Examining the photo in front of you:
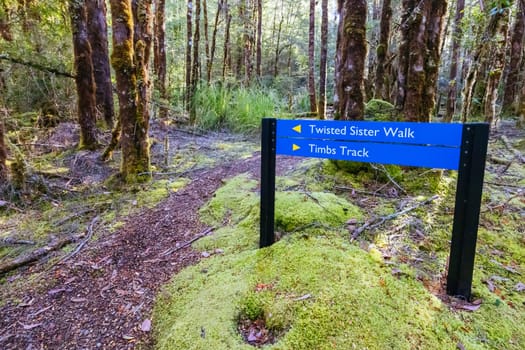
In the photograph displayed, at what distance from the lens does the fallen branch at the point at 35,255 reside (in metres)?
2.88

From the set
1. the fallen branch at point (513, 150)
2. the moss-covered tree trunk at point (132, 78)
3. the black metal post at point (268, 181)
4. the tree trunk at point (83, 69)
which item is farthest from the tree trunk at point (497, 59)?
the tree trunk at point (83, 69)

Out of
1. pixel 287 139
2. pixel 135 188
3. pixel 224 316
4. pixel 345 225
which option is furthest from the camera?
pixel 135 188

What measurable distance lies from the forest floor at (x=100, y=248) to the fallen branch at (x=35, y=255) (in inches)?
1.4

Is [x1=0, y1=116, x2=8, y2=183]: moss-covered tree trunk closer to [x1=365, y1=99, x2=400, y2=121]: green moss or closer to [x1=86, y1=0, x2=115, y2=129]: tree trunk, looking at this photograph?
[x1=86, y1=0, x2=115, y2=129]: tree trunk

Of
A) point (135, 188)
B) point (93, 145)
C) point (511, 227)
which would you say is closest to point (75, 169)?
point (93, 145)

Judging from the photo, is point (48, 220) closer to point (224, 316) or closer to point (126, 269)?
point (126, 269)

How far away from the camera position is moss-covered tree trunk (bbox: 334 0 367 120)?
388cm

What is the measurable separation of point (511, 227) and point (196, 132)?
752 cm

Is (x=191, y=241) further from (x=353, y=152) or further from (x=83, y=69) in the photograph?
(x=83, y=69)

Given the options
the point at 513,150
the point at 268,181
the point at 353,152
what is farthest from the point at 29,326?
the point at 513,150

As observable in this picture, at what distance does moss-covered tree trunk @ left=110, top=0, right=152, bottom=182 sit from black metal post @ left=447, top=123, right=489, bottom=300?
415 centimetres

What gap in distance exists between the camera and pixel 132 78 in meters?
4.42

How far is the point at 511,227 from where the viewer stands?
306 cm

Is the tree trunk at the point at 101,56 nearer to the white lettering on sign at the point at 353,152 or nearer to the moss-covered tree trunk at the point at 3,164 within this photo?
the moss-covered tree trunk at the point at 3,164
